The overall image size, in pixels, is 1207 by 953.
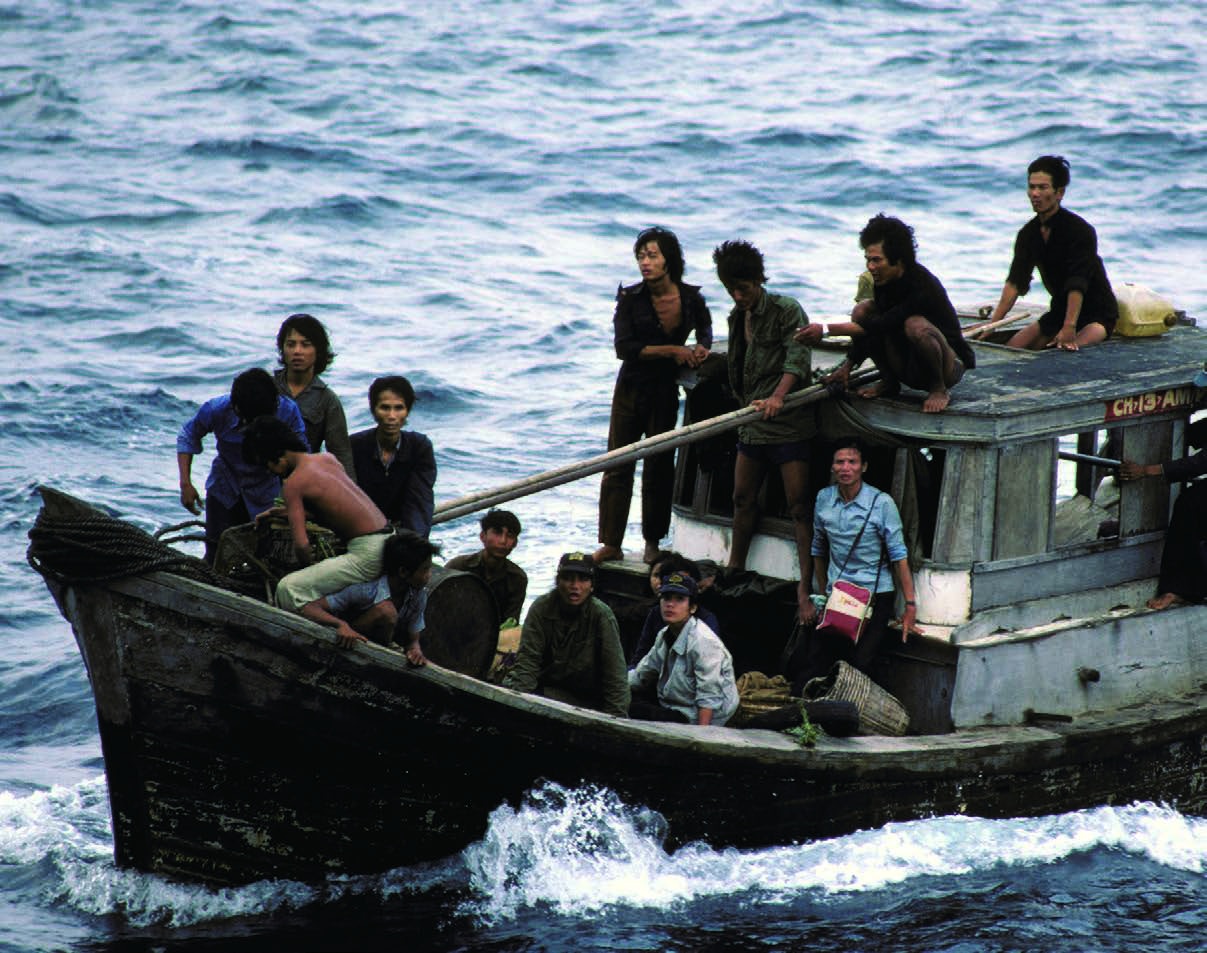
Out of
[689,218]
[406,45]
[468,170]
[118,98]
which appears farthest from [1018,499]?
[406,45]

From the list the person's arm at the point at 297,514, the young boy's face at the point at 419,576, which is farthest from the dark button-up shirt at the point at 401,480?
the person's arm at the point at 297,514

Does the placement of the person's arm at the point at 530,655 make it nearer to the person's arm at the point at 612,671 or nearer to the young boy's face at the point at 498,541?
the person's arm at the point at 612,671

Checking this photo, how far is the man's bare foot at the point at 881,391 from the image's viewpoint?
1038 centimetres

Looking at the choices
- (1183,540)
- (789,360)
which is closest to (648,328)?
(789,360)

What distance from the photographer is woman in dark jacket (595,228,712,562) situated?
1125 centimetres

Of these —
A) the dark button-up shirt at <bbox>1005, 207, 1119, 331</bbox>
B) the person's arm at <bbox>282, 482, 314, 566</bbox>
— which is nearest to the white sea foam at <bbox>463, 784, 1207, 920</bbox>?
the person's arm at <bbox>282, 482, 314, 566</bbox>

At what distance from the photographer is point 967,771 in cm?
1007

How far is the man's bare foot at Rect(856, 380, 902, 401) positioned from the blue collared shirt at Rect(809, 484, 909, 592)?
1.85 ft

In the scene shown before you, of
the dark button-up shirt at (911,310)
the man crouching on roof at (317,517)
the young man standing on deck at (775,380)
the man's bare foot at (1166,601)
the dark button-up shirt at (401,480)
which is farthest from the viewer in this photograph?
the man's bare foot at (1166,601)

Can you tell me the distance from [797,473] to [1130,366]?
226 cm

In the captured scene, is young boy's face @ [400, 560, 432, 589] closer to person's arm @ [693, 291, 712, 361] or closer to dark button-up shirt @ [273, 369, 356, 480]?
dark button-up shirt @ [273, 369, 356, 480]

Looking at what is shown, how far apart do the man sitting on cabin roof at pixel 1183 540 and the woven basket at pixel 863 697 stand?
2024 millimetres

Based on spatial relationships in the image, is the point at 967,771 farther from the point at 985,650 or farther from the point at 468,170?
the point at 468,170

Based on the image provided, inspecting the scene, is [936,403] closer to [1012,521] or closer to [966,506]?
[966,506]
